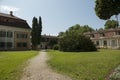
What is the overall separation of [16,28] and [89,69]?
40.9m

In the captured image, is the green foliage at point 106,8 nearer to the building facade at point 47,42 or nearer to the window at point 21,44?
the window at point 21,44

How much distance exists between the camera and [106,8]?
2181 centimetres

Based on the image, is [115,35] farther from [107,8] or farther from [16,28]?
[107,8]

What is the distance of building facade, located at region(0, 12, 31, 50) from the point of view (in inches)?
1902

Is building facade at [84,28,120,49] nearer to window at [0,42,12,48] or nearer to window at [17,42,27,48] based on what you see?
window at [17,42,27,48]

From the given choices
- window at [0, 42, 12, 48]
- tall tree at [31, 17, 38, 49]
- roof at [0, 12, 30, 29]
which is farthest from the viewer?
tall tree at [31, 17, 38, 49]

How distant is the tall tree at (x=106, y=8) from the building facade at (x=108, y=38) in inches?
1328

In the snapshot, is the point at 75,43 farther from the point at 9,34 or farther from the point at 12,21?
the point at 12,21

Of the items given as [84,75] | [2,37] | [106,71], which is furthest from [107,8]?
[2,37]

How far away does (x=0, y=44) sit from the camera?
47719mm

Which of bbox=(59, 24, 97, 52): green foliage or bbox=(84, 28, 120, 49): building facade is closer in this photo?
bbox=(59, 24, 97, 52): green foliage

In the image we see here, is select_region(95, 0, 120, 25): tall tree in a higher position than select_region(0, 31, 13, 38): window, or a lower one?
higher

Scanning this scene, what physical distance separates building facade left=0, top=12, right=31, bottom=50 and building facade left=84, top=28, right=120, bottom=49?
24231mm

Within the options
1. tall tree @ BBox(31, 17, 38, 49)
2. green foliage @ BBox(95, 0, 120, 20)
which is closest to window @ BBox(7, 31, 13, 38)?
tall tree @ BBox(31, 17, 38, 49)
